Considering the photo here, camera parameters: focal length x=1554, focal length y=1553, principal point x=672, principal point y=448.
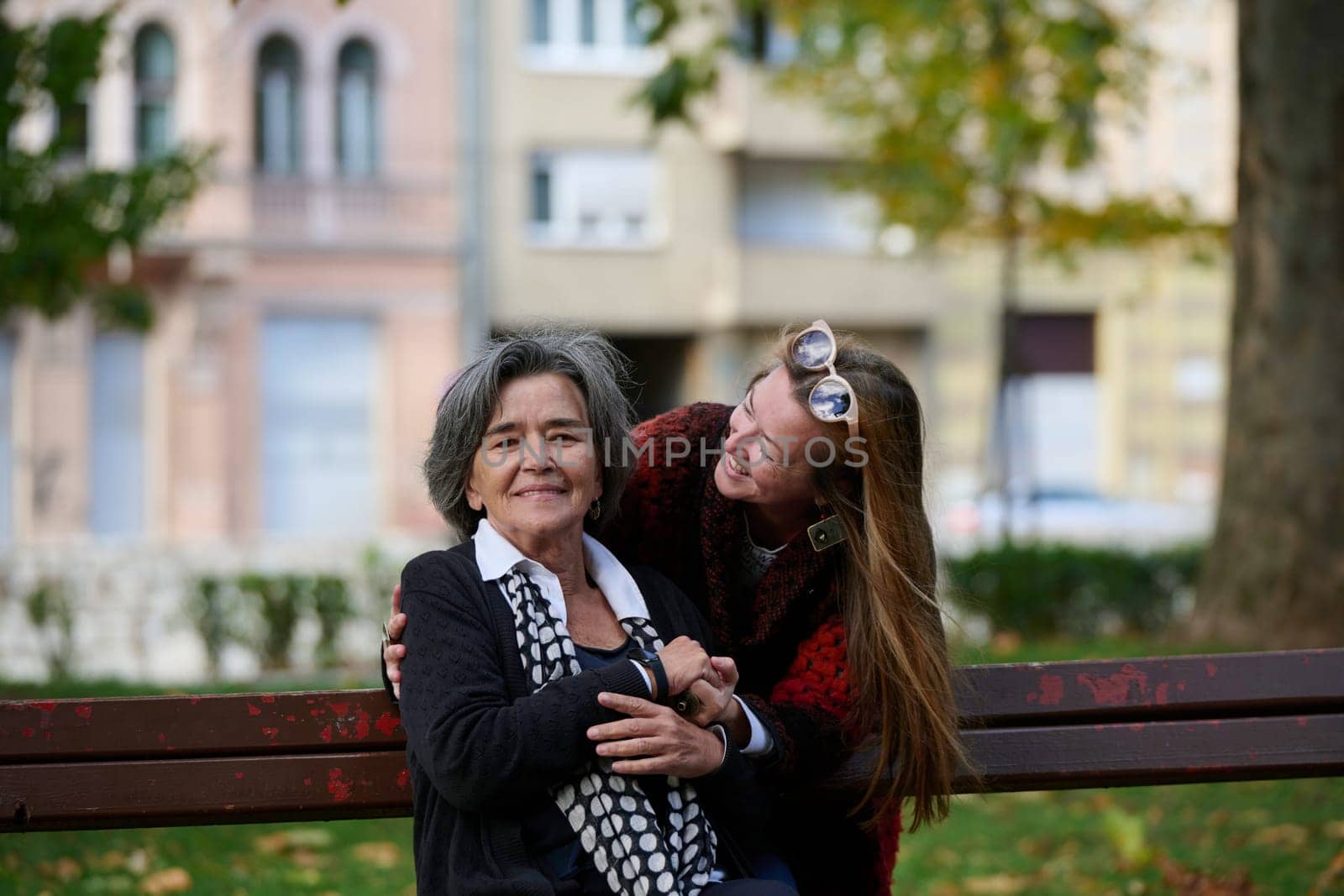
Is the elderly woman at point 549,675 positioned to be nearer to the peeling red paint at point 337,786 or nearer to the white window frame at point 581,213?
the peeling red paint at point 337,786

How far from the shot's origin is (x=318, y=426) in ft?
74.7

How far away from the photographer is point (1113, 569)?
39.1 feet

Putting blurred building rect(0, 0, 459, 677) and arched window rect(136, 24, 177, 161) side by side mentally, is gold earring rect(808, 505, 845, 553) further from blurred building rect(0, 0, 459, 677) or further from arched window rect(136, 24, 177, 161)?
arched window rect(136, 24, 177, 161)

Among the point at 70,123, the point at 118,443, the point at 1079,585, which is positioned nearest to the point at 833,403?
the point at 70,123

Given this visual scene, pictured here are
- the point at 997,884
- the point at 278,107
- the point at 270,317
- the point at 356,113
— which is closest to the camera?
the point at 997,884

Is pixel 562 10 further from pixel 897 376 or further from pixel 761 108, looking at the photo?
pixel 897 376

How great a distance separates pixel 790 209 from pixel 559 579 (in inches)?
909

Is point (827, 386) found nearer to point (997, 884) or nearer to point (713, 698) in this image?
point (713, 698)

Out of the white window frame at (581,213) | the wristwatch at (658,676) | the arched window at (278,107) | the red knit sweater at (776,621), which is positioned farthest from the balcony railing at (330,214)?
the wristwatch at (658,676)

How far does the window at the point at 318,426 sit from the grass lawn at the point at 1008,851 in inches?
662

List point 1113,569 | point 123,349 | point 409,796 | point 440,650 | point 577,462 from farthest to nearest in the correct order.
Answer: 1. point 123,349
2. point 1113,569
3. point 409,796
4. point 577,462
5. point 440,650

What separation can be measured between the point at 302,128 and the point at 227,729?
69.2ft

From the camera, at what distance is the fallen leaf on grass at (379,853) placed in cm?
567

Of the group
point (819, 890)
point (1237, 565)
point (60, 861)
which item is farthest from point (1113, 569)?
point (819, 890)
